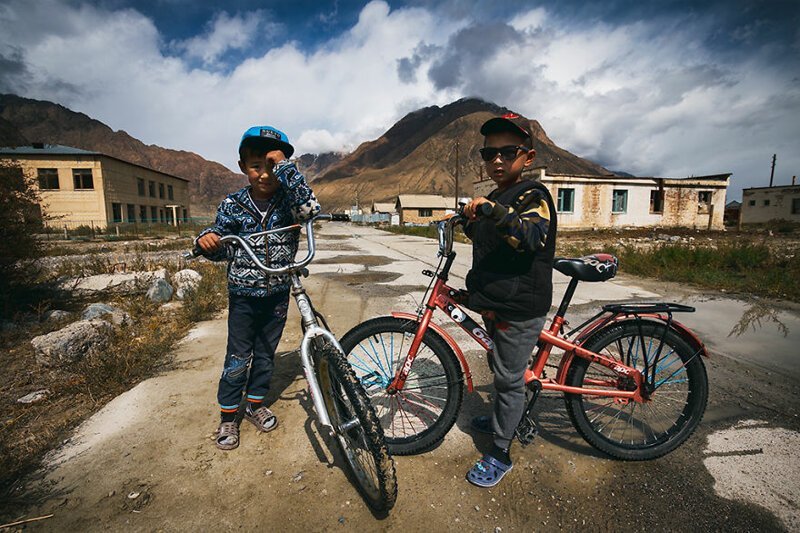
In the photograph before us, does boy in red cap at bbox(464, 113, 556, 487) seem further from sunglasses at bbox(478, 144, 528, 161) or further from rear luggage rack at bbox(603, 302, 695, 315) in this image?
rear luggage rack at bbox(603, 302, 695, 315)

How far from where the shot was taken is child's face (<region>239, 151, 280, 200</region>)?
7.61ft

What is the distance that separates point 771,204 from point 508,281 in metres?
56.1

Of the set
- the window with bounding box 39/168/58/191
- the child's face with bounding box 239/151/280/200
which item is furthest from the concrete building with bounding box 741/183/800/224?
the window with bounding box 39/168/58/191

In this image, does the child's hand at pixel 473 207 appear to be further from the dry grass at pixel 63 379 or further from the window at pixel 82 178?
the window at pixel 82 178

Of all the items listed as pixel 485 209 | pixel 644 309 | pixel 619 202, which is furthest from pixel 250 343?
pixel 619 202

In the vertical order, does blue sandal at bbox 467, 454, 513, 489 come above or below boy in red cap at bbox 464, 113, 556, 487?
below

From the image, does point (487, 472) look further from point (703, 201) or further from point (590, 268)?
point (703, 201)

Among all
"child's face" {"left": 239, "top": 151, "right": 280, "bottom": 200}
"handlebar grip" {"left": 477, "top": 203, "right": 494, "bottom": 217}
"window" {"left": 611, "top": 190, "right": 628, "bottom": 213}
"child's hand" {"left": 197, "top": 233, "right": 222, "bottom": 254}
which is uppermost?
"window" {"left": 611, "top": 190, "right": 628, "bottom": 213}

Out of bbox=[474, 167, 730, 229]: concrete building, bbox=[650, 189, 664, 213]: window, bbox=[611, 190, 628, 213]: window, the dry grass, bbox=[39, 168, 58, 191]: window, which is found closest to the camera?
the dry grass

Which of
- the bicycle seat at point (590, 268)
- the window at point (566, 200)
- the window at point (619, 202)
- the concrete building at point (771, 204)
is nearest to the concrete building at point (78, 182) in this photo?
the window at point (566, 200)

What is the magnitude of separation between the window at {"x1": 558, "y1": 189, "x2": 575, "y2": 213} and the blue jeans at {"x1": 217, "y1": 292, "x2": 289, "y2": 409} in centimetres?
2824

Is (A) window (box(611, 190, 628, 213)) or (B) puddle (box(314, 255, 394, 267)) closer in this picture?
(B) puddle (box(314, 255, 394, 267))

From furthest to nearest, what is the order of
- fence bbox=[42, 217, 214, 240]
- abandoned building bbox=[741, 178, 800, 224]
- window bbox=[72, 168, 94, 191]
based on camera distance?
abandoned building bbox=[741, 178, 800, 224] → window bbox=[72, 168, 94, 191] → fence bbox=[42, 217, 214, 240]

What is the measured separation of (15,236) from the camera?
520 cm
